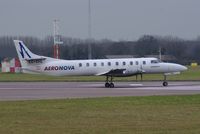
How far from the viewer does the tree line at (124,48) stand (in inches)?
5079

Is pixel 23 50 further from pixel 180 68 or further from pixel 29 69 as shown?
pixel 180 68

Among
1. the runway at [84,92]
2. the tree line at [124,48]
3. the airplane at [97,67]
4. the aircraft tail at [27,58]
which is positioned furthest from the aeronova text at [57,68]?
the tree line at [124,48]

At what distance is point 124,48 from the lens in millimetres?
150500

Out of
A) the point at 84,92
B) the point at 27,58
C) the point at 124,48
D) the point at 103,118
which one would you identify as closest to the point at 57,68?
the point at 27,58

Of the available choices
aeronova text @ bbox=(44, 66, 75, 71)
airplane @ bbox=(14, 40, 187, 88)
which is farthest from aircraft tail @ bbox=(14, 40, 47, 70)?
aeronova text @ bbox=(44, 66, 75, 71)

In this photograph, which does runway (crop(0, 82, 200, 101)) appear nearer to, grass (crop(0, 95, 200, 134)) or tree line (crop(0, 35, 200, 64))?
grass (crop(0, 95, 200, 134))

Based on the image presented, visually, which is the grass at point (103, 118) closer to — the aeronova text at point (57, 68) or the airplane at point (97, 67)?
the airplane at point (97, 67)

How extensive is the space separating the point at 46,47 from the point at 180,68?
296 feet

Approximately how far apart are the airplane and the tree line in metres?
80.1

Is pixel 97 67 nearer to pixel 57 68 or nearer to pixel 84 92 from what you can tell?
pixel 57 68

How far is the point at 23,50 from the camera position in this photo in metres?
44.2

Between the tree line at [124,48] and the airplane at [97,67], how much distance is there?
80.1m

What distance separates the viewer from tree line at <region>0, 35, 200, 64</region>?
129 m

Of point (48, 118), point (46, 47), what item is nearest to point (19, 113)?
point (48, 118)
